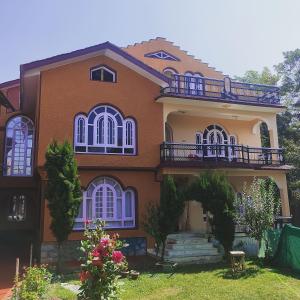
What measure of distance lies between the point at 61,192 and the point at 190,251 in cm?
622

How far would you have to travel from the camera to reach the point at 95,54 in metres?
17.3

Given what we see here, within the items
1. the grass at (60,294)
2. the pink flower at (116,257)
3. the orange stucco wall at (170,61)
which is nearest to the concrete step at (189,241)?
the grass at (60,294)

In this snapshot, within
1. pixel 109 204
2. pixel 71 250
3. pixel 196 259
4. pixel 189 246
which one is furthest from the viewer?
pixel 109 204

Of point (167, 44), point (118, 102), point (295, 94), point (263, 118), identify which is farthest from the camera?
point (295, 94)

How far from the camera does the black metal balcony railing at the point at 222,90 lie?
62.2 ft

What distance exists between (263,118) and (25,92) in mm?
13540

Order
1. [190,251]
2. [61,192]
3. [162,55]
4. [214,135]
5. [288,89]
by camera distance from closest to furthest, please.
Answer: [61,192], [190,251], [214,135], [162,55], [288,89]

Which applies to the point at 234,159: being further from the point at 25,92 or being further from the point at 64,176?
the point at 25,92

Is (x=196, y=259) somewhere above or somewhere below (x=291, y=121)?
below

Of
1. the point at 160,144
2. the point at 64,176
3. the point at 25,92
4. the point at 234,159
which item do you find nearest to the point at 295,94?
the point at 234,159

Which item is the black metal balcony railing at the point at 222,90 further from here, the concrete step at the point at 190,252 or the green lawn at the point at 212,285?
the green lawn at the point at 212,285

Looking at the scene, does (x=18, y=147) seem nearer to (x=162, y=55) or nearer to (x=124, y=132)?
(x=124, y=132)

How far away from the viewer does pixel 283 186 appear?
771 inches

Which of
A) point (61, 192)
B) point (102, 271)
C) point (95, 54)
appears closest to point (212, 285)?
point (102, 271)
